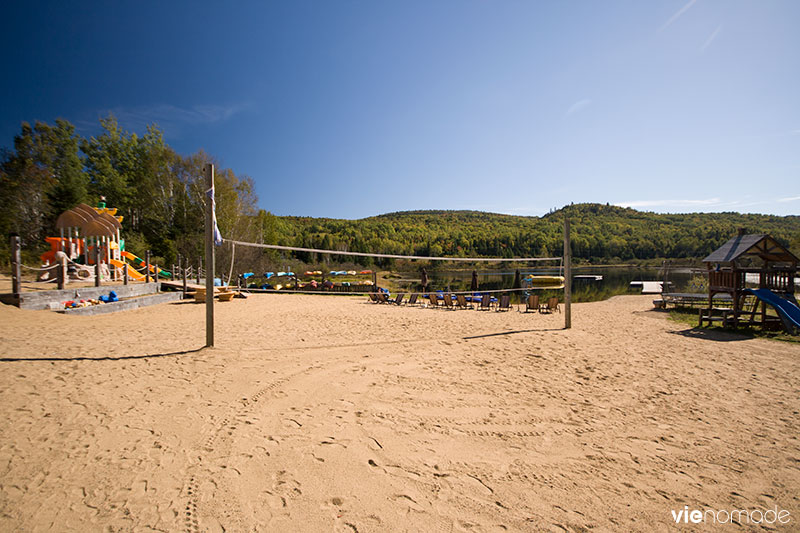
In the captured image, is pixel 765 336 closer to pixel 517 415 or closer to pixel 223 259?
pixel 517 415

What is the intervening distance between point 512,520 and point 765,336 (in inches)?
424

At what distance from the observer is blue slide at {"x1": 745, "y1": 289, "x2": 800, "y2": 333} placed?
8.59 metres

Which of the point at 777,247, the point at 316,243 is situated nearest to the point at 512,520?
the point at 777,247

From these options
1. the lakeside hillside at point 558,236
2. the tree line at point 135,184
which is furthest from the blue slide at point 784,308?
the lakeside hillside at point 558,236

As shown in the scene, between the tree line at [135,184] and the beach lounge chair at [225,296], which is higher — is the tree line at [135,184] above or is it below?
above

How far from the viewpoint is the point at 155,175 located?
26.5 m

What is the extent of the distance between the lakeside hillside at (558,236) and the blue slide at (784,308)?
43.7 meters

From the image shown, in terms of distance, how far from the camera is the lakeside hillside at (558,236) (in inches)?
2452

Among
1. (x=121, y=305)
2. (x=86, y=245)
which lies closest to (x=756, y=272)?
(x=121, y=305)

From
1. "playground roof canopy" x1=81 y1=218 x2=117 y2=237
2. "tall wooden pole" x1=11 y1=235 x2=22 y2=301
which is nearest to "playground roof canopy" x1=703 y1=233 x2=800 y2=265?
"tall wooden pole" x1=11 y1=235 x2=22 y2=301

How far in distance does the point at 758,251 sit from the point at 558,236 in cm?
7221

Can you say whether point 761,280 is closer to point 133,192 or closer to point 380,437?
point 380,437

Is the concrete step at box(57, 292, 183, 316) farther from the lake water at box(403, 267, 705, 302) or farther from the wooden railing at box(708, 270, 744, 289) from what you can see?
the wooden railing at box(708, 270, 744, 289)

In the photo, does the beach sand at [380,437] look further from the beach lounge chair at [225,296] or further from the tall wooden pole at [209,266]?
the beach lounge chair at [225,296]
